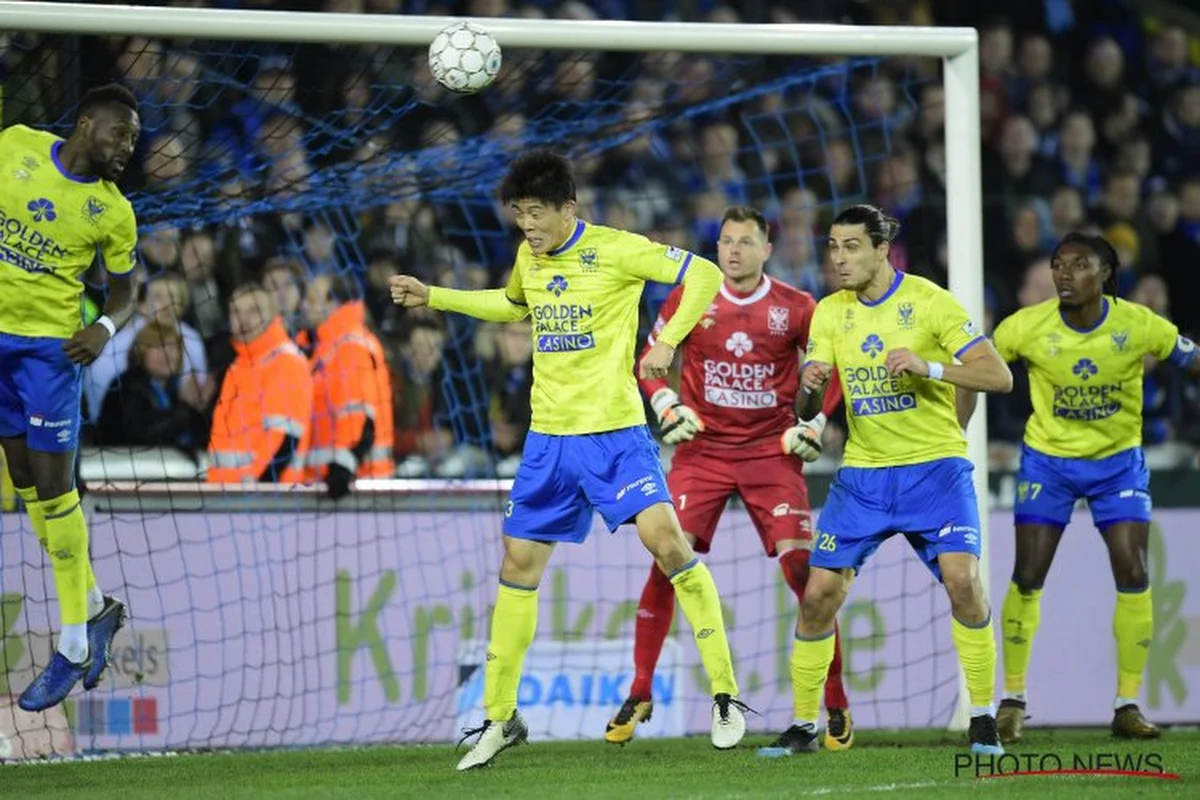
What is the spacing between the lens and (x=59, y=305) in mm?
7215

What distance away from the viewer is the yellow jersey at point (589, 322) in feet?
23.0

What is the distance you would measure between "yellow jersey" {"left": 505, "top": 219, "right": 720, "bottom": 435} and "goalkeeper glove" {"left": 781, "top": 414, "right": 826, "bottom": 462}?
2.54 feet

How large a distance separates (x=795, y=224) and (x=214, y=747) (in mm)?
4810

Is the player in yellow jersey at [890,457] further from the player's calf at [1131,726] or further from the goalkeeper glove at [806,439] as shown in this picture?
the player's calf at [1131,726]

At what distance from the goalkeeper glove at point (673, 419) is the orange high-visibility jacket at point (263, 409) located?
2.52 meters

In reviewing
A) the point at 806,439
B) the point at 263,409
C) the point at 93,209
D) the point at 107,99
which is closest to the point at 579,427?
A: the point at 806,439

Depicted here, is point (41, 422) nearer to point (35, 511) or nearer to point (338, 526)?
point (35, 511)

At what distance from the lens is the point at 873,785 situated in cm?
646

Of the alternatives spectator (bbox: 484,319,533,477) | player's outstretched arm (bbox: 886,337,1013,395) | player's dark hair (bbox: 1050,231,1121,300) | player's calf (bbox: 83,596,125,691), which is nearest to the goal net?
spectator (bbox: 484,319,533,477)

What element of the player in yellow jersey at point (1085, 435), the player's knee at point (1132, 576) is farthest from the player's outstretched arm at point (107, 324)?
the player's knee at point (1132, 576)

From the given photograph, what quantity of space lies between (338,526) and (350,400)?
728 millimetres

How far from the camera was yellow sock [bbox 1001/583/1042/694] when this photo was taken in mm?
8352

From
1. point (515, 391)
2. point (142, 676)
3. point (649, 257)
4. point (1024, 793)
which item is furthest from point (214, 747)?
point (1024, 793)

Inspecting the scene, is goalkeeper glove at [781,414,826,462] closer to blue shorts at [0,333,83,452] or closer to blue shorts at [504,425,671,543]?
blue shorts at [504,425,671,543]
